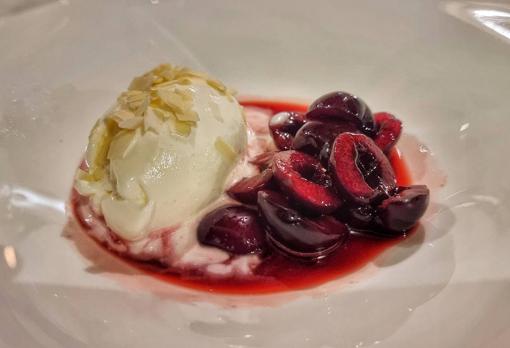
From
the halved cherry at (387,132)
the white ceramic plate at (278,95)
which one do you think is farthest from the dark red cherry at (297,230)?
the halved cherry at (387,132)

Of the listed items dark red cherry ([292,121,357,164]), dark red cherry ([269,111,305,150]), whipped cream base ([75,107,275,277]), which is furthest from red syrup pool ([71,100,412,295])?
dark red cherry ([269,111,305,150])

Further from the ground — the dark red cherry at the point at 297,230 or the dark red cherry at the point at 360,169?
the dark red cherry at the point at 360,169

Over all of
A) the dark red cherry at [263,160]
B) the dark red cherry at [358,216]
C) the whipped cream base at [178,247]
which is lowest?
the whipped cream base at [178,247]

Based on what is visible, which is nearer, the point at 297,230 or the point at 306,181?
the point at 297,230

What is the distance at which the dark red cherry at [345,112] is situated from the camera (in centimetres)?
212

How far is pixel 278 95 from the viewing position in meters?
2.78

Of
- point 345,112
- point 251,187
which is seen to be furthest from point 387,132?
point 251,187

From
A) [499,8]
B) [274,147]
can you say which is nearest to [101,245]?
[274,147]

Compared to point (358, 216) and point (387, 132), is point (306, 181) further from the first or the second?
point (387, 132)

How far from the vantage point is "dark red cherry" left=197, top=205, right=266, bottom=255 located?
74.2 inches

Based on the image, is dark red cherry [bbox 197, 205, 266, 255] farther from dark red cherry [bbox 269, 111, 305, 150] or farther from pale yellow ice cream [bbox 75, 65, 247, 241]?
dark red cherry [bbox 269, 111, 305, 150]

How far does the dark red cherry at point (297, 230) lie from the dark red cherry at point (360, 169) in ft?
0.44

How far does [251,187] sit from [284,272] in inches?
13.8

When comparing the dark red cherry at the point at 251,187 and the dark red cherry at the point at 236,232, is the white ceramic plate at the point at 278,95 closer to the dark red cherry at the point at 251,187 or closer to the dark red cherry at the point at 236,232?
the dark red cherry at the point at 236,232
